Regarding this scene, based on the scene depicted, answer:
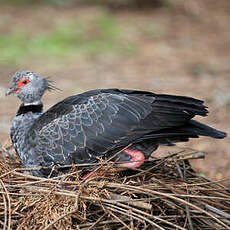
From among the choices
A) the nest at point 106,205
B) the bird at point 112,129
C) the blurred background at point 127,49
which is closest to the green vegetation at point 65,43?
the blurred background at point 127,49

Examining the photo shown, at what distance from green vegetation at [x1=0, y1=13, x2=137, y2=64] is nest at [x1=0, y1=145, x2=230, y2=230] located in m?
5.78

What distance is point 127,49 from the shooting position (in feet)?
30.9

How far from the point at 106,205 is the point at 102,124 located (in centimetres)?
77

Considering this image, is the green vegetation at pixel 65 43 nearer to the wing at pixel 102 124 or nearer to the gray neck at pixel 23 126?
the gray neck at pixel 23 126

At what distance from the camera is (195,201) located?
3123mm

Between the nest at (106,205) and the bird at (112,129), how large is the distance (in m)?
Result: 0.32

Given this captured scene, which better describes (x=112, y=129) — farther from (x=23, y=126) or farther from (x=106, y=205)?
(x=23, y=126)

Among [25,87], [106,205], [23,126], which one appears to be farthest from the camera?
[25,87]

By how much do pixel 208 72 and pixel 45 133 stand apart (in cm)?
517

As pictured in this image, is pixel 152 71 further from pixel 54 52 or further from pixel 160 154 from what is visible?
pixel 160 154

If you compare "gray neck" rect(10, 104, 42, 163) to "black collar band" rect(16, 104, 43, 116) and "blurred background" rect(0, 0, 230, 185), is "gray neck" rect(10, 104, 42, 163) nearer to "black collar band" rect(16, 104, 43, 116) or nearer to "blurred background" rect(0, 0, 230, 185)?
"black collar band" rect(16, 104, 43, 116)

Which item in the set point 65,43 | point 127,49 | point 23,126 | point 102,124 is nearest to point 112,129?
point 102,124

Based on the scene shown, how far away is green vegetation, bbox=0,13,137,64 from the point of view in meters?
8.99

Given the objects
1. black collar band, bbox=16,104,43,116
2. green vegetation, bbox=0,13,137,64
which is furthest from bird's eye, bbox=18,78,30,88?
green vegetation, bbox=0,13,137,64
